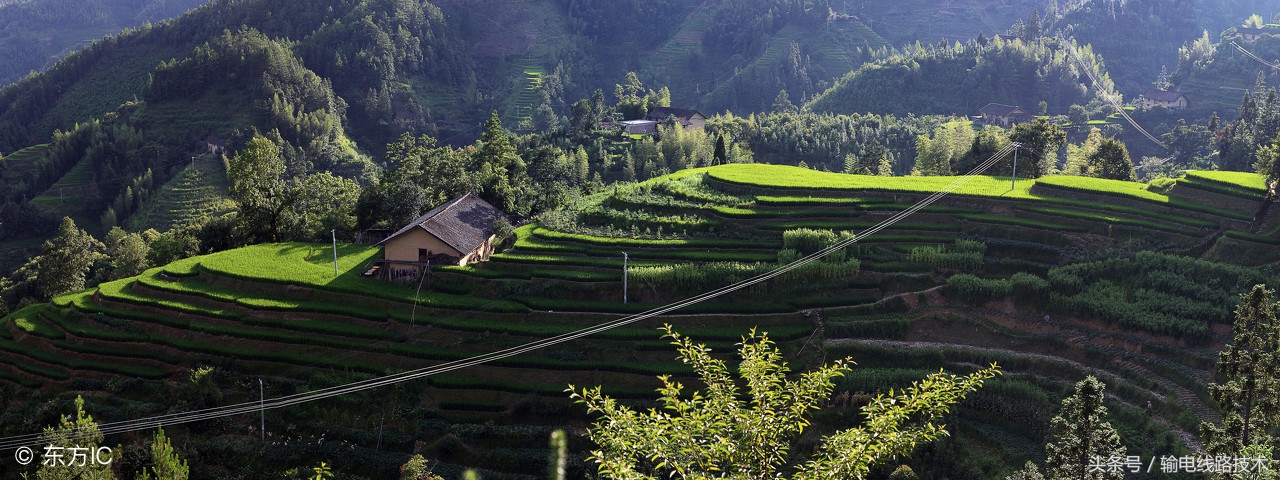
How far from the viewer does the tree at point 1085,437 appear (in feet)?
58.7

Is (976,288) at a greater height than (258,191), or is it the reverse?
(258,191)

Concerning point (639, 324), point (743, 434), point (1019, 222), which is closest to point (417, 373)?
point (639, 324)

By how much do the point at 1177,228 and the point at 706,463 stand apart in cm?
3491

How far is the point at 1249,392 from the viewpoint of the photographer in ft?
65.4

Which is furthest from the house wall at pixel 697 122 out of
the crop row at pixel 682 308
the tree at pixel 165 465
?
the tree at pixel 165 465

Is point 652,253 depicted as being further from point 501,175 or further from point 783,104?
point 783,104

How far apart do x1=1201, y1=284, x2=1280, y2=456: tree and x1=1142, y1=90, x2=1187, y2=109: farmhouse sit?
73192 millimetres

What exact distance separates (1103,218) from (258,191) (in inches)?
1490

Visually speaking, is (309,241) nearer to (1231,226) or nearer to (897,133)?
(1231,226)

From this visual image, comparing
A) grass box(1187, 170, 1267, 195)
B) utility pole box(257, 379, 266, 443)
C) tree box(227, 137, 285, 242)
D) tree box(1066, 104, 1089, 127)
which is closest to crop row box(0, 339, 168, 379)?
utility pole box(257, 379, 266, 443)

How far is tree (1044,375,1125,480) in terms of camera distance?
17.9 m

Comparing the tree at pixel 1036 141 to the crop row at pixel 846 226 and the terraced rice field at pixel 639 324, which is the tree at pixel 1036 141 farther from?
the crop row at pixel 846 226

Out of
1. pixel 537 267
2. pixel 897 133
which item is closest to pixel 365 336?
pixel 537 267

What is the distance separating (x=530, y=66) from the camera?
390 ft
